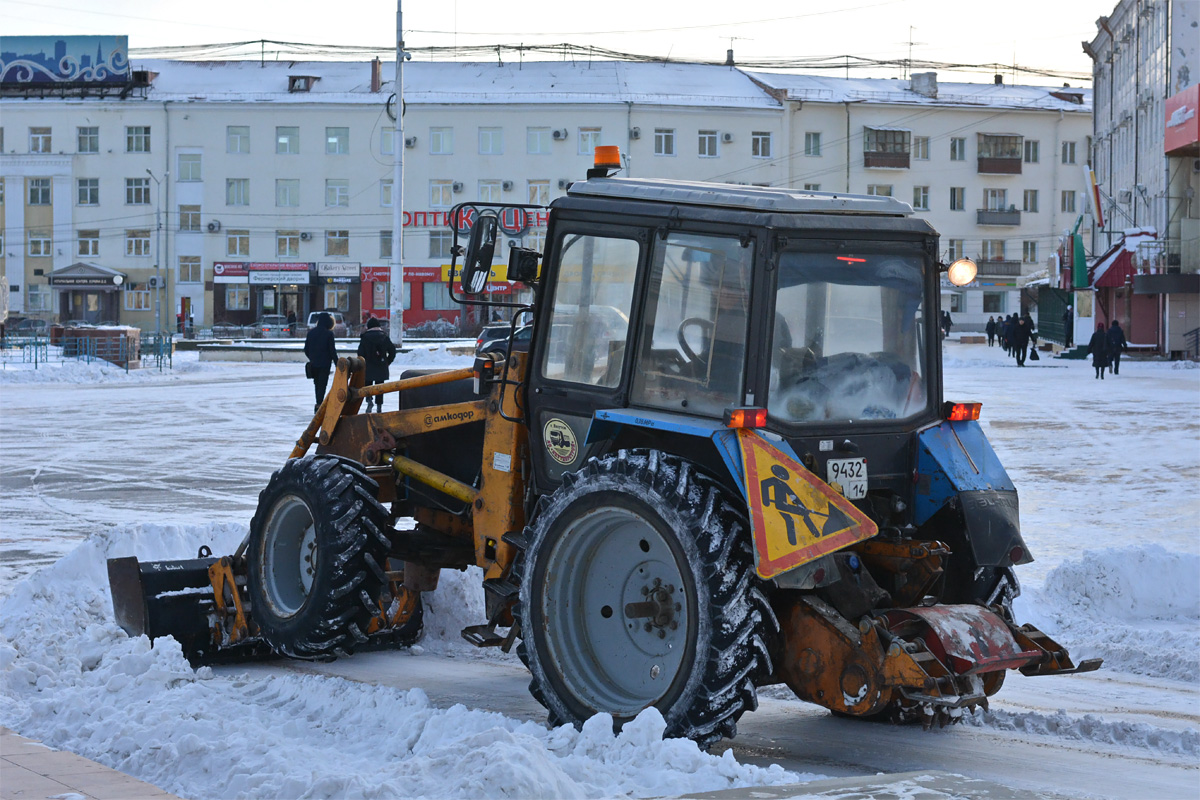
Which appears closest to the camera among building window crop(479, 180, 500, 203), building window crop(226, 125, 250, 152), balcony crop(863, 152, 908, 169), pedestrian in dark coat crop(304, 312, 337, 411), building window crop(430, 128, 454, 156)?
pedestrian in dark coat crop(304, 312, 337, 411)

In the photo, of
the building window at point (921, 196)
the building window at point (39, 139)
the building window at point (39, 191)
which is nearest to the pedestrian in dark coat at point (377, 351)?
the building window at point (39, 191)

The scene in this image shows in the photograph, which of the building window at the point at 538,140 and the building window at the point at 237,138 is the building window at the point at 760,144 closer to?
the building window at the point at 538,140

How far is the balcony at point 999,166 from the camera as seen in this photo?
7406 centimetres

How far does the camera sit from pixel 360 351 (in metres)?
18.6

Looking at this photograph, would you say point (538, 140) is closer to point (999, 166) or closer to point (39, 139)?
point (39, 139)

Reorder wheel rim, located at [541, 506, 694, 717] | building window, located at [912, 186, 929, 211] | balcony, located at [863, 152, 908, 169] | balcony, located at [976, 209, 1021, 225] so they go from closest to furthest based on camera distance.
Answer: wheel rim, located at [541, 506, 694, 717]
balcony, located at [863, 152, 908, 169]
building window, located at [912, 186, 929, 211]
balcony, located at [976, 209, 1021, 225]

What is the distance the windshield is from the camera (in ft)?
17.9

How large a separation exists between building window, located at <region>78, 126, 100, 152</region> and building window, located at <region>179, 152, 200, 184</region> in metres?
4.37

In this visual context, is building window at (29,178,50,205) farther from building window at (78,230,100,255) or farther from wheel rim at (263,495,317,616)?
wheel rim at (263,495,317,616)

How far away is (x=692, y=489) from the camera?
16.7ft

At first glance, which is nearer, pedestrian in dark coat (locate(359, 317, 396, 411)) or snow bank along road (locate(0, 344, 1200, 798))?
snow bank along road (locate(0, 344, 1200, 798))

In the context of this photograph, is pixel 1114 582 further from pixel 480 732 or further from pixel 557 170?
pixel 557 170

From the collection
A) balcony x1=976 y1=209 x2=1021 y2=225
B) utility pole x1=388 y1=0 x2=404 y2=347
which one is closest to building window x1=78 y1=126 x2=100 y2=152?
utility pole x1=388 y1=0 x2=404 y2=347

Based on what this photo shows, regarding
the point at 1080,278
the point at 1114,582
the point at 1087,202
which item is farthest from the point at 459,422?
the point at 1087,202
